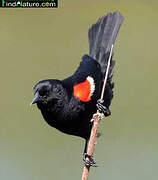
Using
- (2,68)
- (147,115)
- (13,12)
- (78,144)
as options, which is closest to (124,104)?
(147,115)

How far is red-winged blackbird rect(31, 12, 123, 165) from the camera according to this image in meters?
2.25

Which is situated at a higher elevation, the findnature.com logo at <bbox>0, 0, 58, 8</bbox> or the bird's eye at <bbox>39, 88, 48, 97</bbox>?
the findnature.com logo at <bbox>0, 0, 58, 8</bbox>

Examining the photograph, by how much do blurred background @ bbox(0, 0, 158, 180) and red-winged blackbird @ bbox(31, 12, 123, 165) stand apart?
2.00 feet

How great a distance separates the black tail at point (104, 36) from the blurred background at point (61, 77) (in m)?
0.58

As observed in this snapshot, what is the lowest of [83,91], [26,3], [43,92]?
[43,92]

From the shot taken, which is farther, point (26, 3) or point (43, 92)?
A: point (26, 3)

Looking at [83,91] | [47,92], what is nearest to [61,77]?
[83,91]

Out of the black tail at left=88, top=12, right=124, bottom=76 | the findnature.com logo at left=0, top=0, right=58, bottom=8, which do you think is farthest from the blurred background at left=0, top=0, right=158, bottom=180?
the black tail at left=88, top=12, right=124, bottom=76

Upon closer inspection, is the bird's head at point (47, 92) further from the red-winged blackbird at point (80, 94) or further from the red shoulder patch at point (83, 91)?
the red shoulder patch at point (83, 91)

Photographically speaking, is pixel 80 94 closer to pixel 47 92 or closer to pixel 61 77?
pixel 47 92

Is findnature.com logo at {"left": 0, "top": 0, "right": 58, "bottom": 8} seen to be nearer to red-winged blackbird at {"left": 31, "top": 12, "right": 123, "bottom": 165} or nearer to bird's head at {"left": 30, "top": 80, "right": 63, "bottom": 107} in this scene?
red-winged blackbird at {"left": 31, "top": 12, "right": 123, "bottom": 165}

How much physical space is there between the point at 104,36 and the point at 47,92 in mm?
677

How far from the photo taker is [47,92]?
2.20 meters

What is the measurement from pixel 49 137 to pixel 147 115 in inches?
26.7
